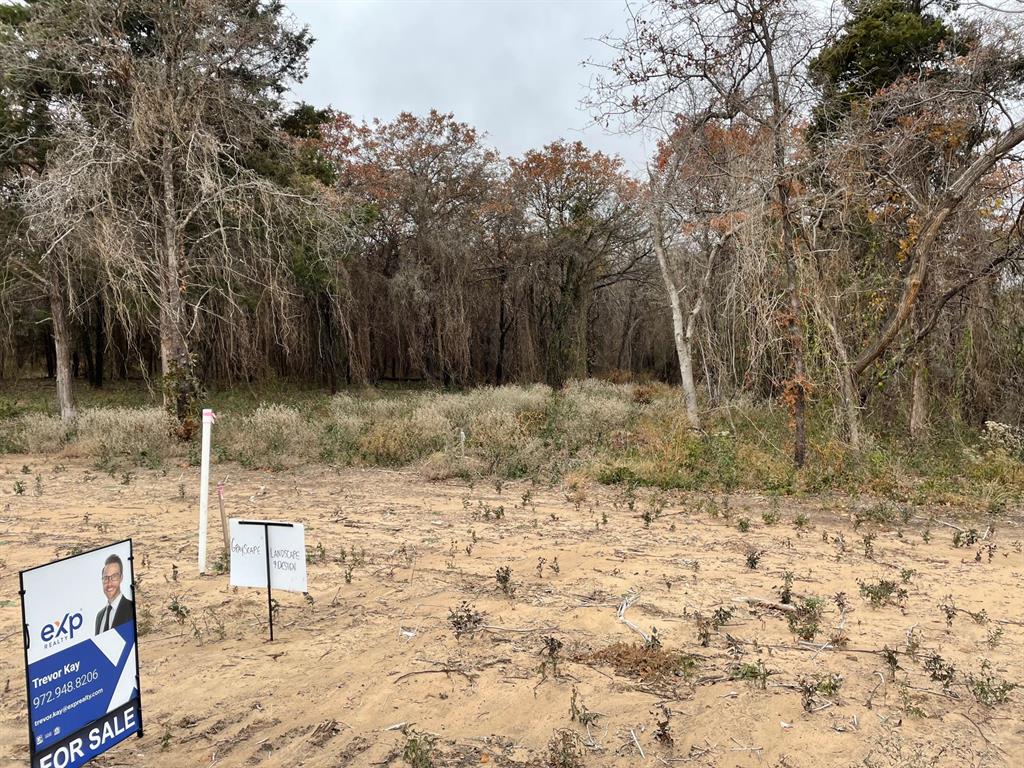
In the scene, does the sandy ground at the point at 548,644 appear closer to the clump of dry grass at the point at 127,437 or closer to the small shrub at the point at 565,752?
the small shrub at the point at 565,752

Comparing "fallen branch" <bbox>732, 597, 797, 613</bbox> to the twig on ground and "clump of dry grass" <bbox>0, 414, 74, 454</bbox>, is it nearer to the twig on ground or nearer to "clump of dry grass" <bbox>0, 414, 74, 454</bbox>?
the twig on ground

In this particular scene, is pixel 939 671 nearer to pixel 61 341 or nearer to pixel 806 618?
pixel 806 618

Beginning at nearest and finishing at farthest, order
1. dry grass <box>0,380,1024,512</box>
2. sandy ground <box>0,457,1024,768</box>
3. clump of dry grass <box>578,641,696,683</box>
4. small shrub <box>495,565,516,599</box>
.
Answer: sandy ground <box>0,457,1024,768</box>, clump of dry grass <box>578,641,696,683</box>, small shrub <box>495,565,516,599</box>, dry grass <box>0,380,1024,512</box>

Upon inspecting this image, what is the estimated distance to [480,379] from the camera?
1027 inches

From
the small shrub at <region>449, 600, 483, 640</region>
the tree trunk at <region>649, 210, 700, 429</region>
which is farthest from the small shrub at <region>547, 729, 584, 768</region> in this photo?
the tree trunk at <region>649, 210, 700, 429</region>

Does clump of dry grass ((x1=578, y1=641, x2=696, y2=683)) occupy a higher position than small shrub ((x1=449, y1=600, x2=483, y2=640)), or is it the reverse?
small shrub ((x1=449, y1=600, x2=483, y2=640))

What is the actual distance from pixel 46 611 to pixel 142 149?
1074 centimetres

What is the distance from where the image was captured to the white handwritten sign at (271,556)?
3.84m

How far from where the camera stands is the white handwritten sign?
3840mm

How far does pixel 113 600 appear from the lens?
104 inches

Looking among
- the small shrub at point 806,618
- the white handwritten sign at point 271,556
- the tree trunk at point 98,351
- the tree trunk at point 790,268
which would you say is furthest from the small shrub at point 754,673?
the tree trunk at point 98,351

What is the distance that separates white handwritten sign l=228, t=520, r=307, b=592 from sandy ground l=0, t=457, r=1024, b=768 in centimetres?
37

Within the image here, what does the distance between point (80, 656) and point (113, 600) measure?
22 centimetres

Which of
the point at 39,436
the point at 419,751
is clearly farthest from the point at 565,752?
the point at 39,436
